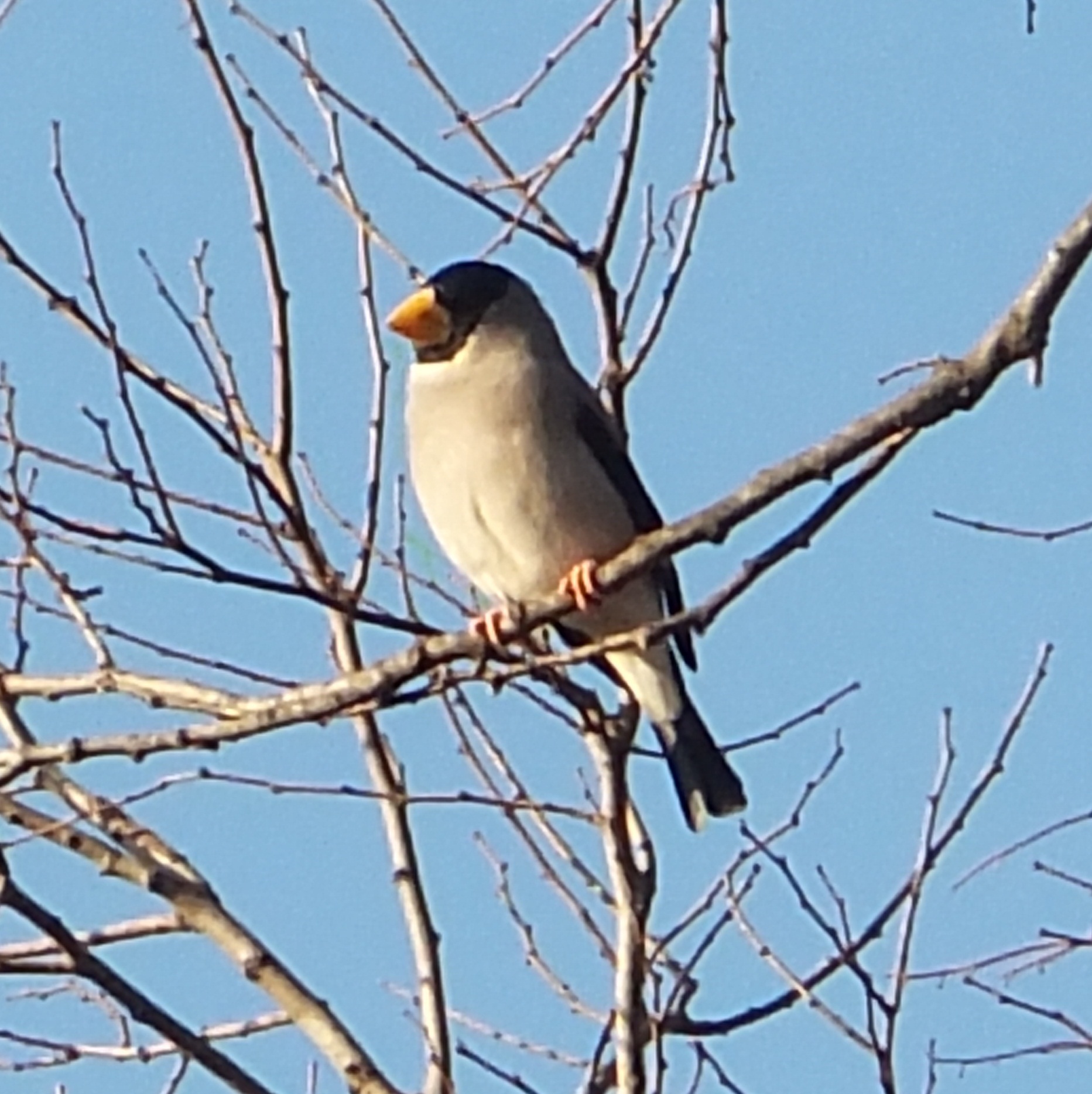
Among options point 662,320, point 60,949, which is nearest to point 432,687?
point 60,949

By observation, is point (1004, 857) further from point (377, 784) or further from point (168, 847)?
point (168, 847)

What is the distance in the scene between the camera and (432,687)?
282 cm

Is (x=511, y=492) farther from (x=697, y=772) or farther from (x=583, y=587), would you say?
(x=583, y=587)

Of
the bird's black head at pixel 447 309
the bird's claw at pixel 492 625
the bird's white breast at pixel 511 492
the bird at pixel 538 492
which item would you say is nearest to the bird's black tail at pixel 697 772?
the bird at pixel 538 492

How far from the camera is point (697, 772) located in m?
4.67

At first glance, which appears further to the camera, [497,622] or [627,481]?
[627,481]

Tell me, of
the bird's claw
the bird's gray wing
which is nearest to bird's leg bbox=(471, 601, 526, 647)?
the bird's claw

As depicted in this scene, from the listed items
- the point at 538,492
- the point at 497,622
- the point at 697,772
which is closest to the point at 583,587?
the point at 497,622

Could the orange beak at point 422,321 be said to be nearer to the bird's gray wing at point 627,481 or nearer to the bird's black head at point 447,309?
the bird's black head at point 447,309

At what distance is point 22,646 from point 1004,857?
150cm

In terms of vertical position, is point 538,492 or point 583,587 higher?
point 538,492

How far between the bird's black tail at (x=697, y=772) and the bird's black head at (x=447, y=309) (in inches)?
32.7

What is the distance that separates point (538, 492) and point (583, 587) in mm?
1075

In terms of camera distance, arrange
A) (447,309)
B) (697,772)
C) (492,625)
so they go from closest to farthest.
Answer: (492,625) → (697,772) → (447,309)
